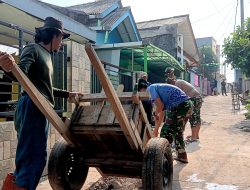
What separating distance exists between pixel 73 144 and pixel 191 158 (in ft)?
9.16

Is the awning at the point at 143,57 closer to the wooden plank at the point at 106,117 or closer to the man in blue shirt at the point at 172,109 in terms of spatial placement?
the man in blue shirt at the point at 172,109

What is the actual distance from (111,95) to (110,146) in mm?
815

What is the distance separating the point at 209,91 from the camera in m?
34.9

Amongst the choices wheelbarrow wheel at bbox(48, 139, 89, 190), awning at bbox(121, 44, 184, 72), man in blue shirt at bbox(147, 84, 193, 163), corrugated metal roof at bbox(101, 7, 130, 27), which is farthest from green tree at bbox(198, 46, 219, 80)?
wheelbarrow wheel at bbox(48, 139, 89, 190)

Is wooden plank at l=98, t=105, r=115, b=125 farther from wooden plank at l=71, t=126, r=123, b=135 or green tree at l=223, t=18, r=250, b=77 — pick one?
green tree at l=223, t=18, r=250, b=77

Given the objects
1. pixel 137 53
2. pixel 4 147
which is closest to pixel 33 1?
pixel 4 147

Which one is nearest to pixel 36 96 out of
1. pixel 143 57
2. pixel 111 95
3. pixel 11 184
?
pixel 111 95

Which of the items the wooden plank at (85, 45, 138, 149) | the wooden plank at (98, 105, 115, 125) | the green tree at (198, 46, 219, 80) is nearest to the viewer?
the wooden plank at (85, 45, 138, 149)

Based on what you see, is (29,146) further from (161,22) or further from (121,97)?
(161,22)

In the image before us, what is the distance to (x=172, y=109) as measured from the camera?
15.9ft

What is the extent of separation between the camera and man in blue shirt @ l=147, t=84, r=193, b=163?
4594mm

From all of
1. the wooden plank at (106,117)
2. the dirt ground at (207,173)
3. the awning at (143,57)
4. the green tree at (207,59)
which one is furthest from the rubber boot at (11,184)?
the green tree at (207,59)

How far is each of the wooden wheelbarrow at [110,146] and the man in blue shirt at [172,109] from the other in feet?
4.24

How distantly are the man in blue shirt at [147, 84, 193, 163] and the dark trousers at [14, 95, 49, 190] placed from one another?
2352mm
